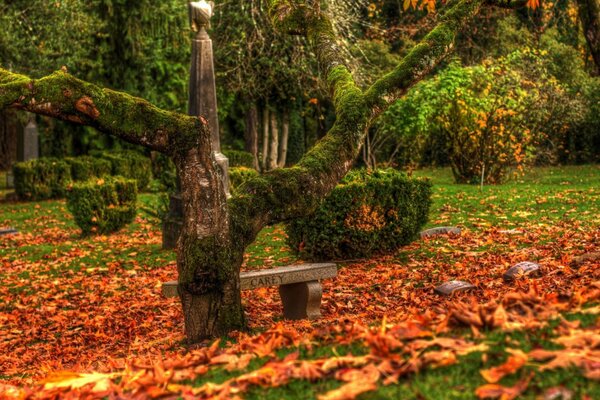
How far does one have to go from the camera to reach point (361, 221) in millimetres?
10031

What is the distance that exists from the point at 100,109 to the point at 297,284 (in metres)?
2.65

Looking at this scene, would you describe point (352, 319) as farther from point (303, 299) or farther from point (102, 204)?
point (102, 204)

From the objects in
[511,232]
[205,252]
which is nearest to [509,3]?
[511,232]

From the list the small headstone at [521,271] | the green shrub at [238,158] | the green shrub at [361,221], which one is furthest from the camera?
the green shrub at [238,158]

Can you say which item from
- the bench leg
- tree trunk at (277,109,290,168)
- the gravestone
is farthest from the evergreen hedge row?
the bench leg

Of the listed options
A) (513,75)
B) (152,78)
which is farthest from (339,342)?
(152,78)

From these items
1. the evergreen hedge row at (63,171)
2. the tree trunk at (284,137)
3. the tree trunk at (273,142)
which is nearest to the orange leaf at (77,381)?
the evergreen hedge row at (63,171)

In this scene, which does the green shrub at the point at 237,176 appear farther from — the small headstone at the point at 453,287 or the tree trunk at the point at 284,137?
the tree trunk at the point at 284,137

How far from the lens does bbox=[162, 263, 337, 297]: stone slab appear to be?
7207 millimetres

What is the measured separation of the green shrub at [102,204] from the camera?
14.7 m

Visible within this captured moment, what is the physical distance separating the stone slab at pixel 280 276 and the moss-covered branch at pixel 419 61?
5.33ft

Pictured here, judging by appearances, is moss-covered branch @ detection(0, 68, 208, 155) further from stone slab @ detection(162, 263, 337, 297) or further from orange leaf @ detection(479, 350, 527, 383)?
orange leaf @ detection(479, 350, 527, 383)

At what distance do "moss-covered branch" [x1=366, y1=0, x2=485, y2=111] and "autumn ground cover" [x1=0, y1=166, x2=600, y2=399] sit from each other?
2.00m

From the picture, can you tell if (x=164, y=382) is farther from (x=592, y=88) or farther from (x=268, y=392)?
(x=592, y=88)
